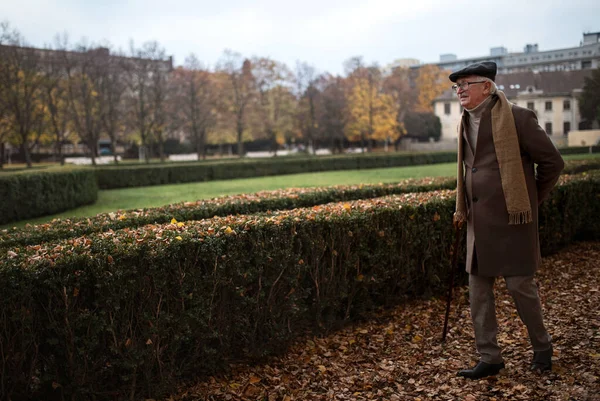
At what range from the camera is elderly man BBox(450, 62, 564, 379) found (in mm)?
3432

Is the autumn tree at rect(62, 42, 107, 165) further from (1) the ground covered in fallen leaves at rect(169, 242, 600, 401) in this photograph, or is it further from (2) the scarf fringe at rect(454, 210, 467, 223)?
(2) the scarf fringe at rect(454, 210, 467, 223)

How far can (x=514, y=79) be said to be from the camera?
164ft

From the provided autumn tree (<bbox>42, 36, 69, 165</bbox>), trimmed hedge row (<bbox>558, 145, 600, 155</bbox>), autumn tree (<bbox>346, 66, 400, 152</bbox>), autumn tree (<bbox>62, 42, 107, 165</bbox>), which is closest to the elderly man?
trimmed hedge row (<bbox>558, 145, 600, 155</bbox>)

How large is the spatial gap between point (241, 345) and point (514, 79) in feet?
171

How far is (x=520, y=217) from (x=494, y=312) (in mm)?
714

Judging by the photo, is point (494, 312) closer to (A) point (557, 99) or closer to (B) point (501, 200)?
(B) point (501, 200)

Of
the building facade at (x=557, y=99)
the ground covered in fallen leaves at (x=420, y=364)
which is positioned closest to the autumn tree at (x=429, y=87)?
the building facade at (x=557, y=99)

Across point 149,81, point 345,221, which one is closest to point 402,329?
point 345,221

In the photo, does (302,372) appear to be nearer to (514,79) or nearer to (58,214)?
(58,214)

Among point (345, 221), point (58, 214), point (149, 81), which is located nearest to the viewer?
point (345, 221)

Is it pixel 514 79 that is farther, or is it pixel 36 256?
pixel 514 79

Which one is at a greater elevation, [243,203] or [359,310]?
[243,203]

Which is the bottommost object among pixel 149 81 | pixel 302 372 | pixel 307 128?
pixel 302 372

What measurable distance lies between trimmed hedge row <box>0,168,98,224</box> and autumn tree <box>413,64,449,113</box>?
53485 millimetres
